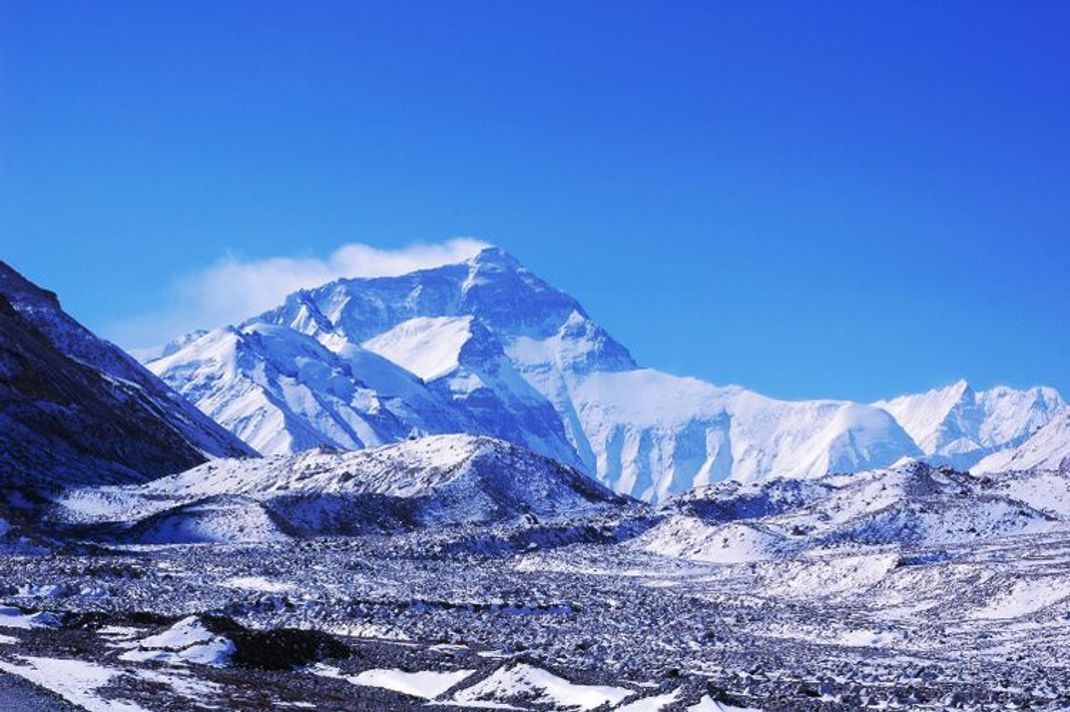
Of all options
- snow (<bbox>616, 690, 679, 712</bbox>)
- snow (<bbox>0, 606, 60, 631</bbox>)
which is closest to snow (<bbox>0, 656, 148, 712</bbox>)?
snow (<bbox>616, 690, 679, 712</bbox>)

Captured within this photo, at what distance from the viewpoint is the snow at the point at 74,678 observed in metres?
31.5

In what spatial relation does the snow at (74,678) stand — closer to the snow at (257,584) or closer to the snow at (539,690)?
the snow at (539,690)

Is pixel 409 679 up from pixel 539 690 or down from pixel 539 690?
down

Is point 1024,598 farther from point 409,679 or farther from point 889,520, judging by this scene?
point 889,520

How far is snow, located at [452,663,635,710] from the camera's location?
35.5 m

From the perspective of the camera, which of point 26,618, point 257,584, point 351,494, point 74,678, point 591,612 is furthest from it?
point 351,494

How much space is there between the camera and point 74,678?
115ft

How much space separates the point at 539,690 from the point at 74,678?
1121cm

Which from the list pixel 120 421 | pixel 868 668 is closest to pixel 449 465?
pixel 120 421

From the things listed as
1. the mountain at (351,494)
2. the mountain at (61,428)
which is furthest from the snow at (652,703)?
the mountain at (61,428)

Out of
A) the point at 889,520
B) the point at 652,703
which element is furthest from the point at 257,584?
the point at 889,520

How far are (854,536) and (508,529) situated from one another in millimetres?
27520

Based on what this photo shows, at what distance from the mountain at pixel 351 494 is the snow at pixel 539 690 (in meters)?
80.9

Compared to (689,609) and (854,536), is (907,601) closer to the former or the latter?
(689,609)
